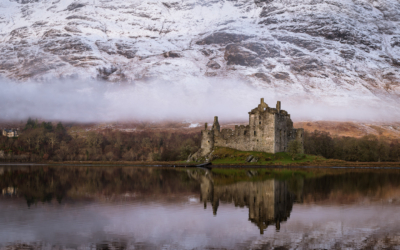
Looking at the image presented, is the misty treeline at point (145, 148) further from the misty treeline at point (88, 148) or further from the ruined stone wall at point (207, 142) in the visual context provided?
the ruined stone wall at point (207, 142)

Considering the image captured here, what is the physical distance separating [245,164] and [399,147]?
4708cm

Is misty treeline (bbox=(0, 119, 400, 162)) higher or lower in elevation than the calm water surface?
lower

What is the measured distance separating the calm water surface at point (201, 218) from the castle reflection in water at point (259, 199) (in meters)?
0.06

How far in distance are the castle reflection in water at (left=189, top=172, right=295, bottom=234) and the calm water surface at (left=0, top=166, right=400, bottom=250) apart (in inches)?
2.4

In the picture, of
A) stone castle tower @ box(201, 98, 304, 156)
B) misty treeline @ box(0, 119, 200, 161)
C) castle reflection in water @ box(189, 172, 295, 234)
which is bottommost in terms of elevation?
misty treeline @ box(0, 119, 200, 161)

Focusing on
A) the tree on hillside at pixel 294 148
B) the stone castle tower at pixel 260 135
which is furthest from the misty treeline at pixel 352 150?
the tree on hillside at pixel 294 148

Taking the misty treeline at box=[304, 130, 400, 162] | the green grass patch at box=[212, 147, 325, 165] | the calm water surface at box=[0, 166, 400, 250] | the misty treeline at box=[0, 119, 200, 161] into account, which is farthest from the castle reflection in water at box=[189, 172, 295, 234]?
the misty treeline at box=[0, 119, 200, 161]

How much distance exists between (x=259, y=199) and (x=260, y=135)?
59.9 m

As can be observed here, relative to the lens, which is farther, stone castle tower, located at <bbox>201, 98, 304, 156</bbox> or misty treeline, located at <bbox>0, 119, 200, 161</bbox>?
misty treeline, located at <bbox>0, 119, 200, 161</bbox>

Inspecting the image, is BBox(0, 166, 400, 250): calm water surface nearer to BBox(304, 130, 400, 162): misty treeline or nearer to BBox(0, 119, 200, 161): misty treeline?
BBox(304, 130, 400, 162): misty treeline

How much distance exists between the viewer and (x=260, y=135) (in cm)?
9138

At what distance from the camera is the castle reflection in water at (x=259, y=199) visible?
24.8 m

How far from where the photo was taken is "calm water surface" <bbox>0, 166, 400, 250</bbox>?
19.2 m

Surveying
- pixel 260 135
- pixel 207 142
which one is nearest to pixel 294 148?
pixel 260 135
